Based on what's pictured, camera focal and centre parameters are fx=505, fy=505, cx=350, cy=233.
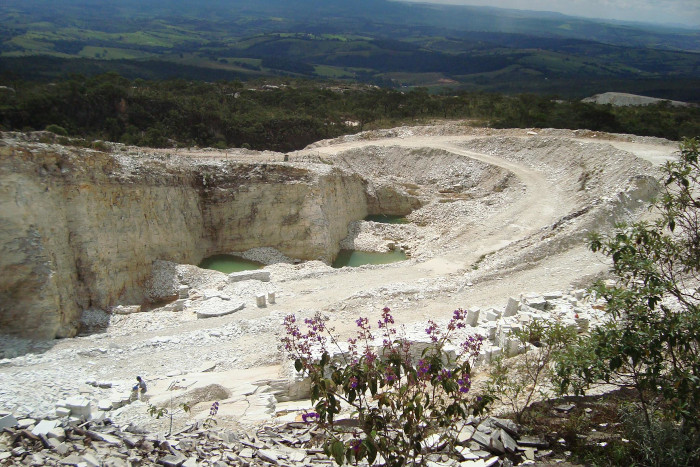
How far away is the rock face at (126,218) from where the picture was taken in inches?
623

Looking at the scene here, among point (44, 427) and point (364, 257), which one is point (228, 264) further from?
point (44, 427)

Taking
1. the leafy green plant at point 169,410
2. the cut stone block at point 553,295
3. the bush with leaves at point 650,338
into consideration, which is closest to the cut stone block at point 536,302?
the cut stone block at point 553,295

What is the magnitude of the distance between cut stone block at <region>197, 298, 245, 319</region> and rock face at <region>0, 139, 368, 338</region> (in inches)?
157

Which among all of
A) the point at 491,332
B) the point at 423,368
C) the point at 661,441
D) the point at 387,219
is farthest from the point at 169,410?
the point at 387,219

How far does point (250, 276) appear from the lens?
68.7ft

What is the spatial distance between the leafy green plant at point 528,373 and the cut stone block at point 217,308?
969cm

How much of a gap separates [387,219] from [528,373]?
2259cm

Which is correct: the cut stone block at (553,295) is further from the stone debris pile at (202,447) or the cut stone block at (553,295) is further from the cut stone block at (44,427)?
the cut stone block at (44,427)

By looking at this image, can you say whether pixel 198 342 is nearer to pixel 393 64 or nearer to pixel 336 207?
pixel 336 207

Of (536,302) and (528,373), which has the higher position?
(528,373)

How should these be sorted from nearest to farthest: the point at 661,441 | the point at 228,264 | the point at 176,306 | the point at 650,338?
the point at 650,338 < the point at 661,441 < the point at 176,306 < the point at 228,264

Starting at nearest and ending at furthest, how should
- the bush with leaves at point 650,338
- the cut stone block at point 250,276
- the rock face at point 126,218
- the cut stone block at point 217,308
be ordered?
the bush with leaves at point 650,338 < the rock face at point 126,218 < the cut stone block at point 217,308 < the cut stone block at point 250,276

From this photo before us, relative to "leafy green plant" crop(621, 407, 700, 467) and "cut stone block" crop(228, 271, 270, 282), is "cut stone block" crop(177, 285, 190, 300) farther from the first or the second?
"leafy green plant" crop(621, 407, 700, 467)

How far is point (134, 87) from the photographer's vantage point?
44.3m
